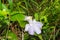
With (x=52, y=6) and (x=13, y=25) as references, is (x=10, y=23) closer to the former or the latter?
(x=13, y=25)

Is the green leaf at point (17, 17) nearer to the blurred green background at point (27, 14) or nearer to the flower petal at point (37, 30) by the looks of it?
the blurred green background at point (27, 14)

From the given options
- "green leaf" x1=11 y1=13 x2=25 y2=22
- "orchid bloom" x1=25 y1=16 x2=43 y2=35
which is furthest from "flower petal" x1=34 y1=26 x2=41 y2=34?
"green leaf" x1=11 y1=13 x2=25 y2=22

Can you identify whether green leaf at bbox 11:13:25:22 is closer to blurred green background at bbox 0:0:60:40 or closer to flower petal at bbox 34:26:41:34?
blurred green background at bbox 0:0:60:40

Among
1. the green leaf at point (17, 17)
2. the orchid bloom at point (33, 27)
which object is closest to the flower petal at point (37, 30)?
the orchid bloom at point (33, 27)

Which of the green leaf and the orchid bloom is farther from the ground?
the green leaf

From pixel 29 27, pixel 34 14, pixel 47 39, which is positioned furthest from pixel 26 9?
pixel 47 39

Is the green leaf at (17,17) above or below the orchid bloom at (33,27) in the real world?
above

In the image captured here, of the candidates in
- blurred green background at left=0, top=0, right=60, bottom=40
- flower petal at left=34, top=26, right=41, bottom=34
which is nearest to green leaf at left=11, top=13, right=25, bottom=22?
blurred green background at left=0, top=0, right=60, bottom=40

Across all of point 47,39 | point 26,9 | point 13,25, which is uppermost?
point 26,9
